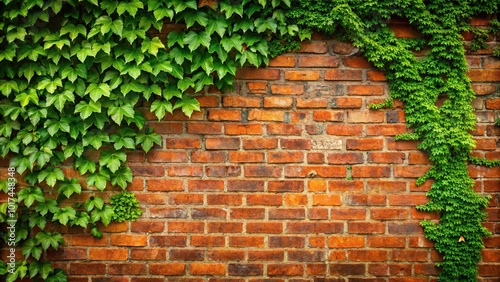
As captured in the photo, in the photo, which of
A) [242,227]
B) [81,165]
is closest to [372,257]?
[242,227]

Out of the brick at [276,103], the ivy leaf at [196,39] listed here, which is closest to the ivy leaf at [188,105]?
the ivy leaf at [196,39]

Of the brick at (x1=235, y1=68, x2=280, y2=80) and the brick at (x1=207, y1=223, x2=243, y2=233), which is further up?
the brick at (x1=235, y1=68, x2=280, y2=80)

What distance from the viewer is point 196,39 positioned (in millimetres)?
2119

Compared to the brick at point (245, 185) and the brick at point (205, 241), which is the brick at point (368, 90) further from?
the brick at point (205, 241)

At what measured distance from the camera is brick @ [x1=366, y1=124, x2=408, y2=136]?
7.32 feet

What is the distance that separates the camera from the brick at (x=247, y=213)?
224cm

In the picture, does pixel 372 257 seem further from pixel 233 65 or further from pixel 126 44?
pixel 126 44

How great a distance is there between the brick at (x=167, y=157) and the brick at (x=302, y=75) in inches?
29.2

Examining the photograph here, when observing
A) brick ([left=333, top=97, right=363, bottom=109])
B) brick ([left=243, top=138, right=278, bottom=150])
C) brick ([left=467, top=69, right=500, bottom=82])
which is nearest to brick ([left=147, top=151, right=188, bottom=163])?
brick ([left=243, top=138, right=278, bottom=150])

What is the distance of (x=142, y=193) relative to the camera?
224 centimetres

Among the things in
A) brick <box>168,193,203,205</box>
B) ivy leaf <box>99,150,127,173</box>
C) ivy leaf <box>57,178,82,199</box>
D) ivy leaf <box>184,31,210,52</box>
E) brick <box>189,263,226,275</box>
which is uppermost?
ivy leaf <box>184,31,210,52</box>

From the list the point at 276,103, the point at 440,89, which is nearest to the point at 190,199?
the point at 276,103

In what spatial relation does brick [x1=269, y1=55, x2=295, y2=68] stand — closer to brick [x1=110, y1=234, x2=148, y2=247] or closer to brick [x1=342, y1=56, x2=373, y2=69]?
brick [x1=342, y1=56, x2=373, y2=69]

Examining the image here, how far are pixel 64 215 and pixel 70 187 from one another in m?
0.16
